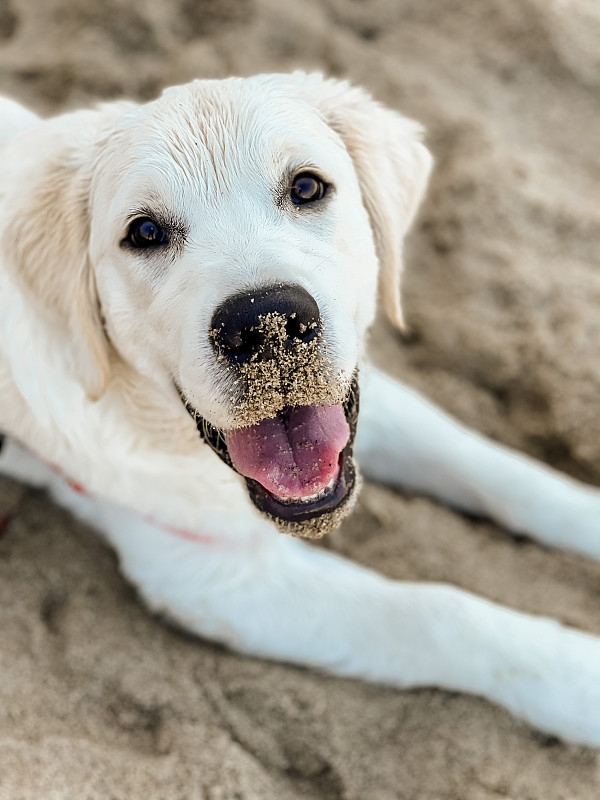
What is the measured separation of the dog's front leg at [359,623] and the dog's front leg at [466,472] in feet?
1.29

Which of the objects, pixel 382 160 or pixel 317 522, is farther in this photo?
pixel 382 160

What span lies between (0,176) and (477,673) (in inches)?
67.2

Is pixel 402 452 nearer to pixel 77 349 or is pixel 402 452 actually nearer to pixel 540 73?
pixel 77 349

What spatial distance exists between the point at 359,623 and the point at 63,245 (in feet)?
3.95

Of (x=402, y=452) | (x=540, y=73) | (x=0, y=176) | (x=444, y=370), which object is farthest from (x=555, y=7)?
(x=0, y=176)

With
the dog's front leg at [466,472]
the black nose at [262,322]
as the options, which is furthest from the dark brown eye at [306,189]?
the dog's front leg at [466,472]

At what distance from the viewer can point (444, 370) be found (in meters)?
2.72

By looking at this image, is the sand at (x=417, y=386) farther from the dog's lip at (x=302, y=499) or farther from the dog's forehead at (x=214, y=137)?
the dog's forehead at (x=214, y=137)

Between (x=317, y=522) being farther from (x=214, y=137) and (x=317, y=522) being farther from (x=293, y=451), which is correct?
(x=214, y=137)

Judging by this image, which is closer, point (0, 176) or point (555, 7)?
point (0, 176)

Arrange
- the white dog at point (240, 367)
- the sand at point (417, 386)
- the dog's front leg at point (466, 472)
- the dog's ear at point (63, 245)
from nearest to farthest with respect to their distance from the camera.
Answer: the white dog at point (240, 367)
the dog's ear at point (63, 245)
the sand at point (417, 386)
the dog's front leg at point (466, 472)

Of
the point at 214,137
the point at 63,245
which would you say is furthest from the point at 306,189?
the point at 63,245

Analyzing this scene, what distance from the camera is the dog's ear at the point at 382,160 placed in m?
1.77

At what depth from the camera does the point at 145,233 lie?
5.09 feet
